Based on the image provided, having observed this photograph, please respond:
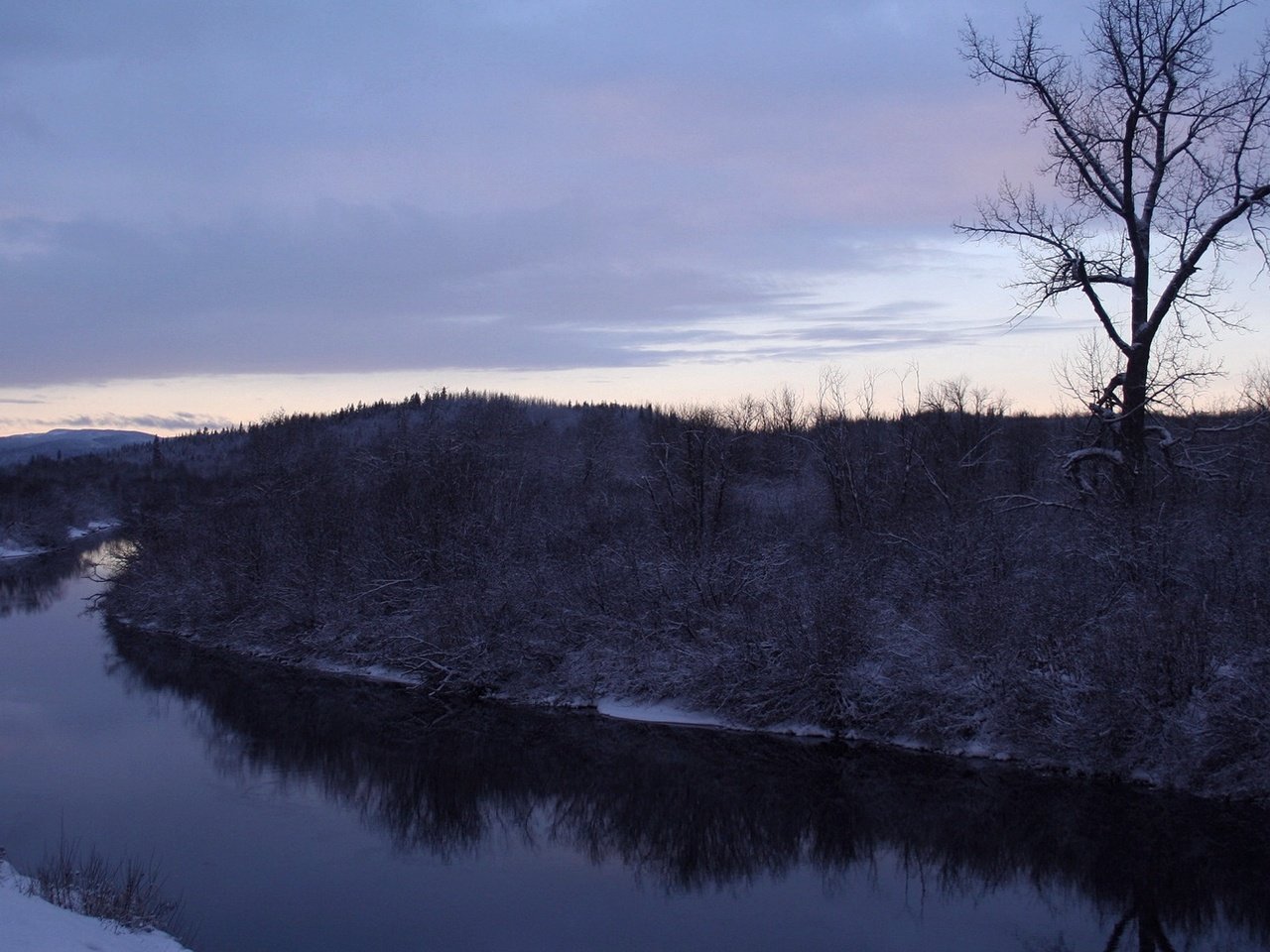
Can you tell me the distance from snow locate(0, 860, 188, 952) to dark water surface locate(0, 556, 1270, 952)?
1.56 meters

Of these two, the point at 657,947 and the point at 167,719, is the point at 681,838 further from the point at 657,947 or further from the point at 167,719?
the point at 167,719

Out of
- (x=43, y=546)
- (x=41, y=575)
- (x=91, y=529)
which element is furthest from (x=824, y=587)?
(x=91, y=529)

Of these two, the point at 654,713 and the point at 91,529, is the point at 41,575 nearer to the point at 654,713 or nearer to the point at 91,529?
the point at 91,529

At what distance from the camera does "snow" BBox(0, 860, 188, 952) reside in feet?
22.3

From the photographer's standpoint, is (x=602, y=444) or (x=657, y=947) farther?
(x=602, y=444)

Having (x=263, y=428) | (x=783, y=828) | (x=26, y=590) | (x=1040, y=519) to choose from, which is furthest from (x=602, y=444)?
(x=783, y=828)

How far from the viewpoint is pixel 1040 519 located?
66.0 ft

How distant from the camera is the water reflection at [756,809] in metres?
10.9

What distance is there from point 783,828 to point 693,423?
16.5m

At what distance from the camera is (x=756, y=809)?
45.3ft

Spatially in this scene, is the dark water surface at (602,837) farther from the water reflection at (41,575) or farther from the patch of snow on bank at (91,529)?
the patch of snow on bank at (91,529)

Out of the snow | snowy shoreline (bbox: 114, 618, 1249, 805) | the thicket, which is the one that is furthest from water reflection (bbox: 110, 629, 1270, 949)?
the snow

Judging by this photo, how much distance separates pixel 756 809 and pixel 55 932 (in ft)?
29.5

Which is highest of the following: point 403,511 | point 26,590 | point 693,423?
point 693,423
